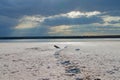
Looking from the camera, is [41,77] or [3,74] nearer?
[41,77]

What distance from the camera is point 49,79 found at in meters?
11.6

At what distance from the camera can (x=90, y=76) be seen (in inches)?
474

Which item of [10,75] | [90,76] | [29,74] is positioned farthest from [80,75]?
[10,75]

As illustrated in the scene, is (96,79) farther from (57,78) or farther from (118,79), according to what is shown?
(57,78)

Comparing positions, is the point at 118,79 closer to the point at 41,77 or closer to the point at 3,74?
the point at 41,77

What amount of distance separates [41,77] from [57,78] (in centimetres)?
73

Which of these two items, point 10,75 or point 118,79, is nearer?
point 118,79

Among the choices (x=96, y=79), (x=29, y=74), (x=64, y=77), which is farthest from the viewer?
(x=29, y=74)

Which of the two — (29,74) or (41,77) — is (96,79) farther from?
(29,74)

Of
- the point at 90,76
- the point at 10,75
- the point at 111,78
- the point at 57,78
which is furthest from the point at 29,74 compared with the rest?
the point at 111,78

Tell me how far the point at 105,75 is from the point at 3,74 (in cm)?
476

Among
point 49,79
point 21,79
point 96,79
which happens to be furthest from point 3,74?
point 96,79

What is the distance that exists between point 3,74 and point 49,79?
2.62 m

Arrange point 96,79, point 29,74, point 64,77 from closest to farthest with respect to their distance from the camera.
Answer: point 96,79 < point 64,77 < point 29,74
